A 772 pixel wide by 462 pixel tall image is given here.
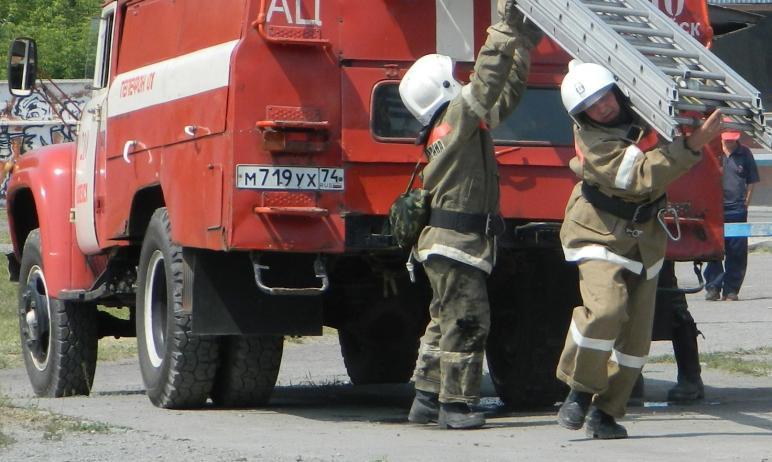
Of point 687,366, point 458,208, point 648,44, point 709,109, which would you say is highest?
point 648,44

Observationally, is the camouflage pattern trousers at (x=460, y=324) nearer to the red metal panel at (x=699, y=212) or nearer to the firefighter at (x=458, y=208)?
the firefighter at (x=458, y=208)

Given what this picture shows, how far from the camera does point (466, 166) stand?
716 cm

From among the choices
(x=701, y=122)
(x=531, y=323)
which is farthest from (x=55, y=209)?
(x=701, y=122)

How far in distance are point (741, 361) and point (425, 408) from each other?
4.02 metres

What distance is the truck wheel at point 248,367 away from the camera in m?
8.10

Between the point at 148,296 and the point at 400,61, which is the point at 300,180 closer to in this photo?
the point at 400,61

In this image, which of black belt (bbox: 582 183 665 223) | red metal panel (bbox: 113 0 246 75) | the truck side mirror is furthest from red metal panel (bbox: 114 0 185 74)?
black belt (bbox: 582 183 665 223)

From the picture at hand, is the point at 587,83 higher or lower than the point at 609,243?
higher

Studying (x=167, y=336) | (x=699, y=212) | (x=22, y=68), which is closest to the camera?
(x=699, y=212)

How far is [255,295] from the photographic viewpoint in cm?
772

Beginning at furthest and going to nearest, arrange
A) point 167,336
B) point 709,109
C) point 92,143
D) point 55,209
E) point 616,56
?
point 55,209, point 92,143, point 167,336, point 616,56, point 709,109

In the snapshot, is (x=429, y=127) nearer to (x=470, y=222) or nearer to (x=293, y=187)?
(x=470, y=222)

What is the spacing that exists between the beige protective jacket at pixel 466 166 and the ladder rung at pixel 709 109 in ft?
3.06

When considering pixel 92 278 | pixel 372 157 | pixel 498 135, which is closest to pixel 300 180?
pixel 372 157
